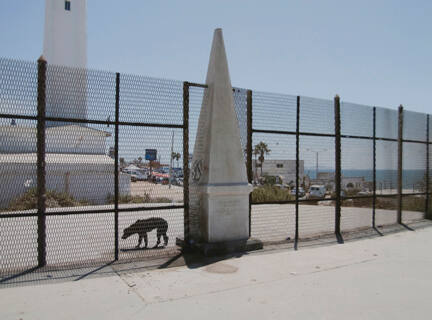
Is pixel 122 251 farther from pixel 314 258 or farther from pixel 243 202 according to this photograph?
pixel 314 258

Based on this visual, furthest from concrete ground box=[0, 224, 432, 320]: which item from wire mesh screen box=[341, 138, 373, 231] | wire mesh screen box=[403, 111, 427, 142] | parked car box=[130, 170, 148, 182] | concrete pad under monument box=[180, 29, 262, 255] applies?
wire mesh screen box=[403, 111, 427, 142]

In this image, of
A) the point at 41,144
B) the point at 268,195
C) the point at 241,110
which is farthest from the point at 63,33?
the point at 41,144

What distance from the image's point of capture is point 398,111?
10414 mm

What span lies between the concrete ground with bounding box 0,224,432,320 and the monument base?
34 centimetres

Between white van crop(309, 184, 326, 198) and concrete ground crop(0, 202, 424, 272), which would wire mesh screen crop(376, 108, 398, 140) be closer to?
white van crop(309, 184, 326, 198)

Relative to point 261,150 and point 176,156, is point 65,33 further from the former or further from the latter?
point 176,156

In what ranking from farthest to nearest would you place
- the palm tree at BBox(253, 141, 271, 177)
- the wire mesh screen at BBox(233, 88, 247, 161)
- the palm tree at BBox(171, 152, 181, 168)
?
the palm tree at BBox(253, 141, 271, 177)
the wire mesh screen at BBox(233, 88, 247, 161)
the palm tree at BBox(171, 152, 181, 168)

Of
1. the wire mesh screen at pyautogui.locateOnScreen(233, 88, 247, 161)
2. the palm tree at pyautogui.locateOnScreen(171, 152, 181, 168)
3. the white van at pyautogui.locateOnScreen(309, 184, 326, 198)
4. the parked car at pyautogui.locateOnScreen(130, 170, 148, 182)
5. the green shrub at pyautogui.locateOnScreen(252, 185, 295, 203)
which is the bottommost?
the green shrub at pyautogui.locateOnScreen(252, 185, 295, 203)

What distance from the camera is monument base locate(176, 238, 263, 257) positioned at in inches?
253

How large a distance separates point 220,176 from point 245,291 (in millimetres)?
2577

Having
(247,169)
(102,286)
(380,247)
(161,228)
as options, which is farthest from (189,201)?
(380,247)

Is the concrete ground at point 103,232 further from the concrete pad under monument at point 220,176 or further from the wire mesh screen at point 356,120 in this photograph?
the wire mesh screen at point 356,120

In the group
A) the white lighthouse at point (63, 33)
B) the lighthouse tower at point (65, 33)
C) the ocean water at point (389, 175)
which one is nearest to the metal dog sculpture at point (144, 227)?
the ocean water at point (389, 175)

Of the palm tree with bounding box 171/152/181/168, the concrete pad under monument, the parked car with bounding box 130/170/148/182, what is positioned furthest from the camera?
the concrete pad under monument
